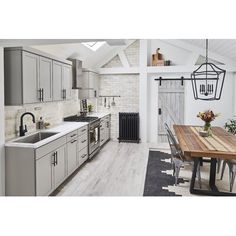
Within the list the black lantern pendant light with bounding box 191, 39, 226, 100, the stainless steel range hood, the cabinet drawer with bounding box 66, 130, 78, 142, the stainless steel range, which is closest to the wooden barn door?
the black lantern pendant light with bounding box 191, 39, 226, 100

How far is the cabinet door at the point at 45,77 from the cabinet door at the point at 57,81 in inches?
6.1

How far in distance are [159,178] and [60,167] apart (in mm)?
1749

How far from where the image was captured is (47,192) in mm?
3123

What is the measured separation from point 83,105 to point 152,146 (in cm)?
227

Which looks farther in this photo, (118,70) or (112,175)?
(118,70)

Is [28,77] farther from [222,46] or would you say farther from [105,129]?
[222,46]

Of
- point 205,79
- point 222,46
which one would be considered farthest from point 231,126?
point 222,46

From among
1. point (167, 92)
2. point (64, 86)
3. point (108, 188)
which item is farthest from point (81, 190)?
point (167, 92)

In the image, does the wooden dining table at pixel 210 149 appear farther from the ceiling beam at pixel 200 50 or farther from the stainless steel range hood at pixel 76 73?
the ceiling beam at pixel 200 50

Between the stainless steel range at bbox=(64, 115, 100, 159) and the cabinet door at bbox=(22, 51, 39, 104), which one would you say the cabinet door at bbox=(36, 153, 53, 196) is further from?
the stainless steel range at bbox=(64, 115, 100, 159)

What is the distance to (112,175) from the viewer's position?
434cm

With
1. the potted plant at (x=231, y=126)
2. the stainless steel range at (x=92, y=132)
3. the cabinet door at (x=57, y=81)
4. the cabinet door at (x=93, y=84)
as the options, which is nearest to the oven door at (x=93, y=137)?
the stainless steel range at (x=92, y=132)

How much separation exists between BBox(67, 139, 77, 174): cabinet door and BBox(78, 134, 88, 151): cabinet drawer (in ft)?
0.74
